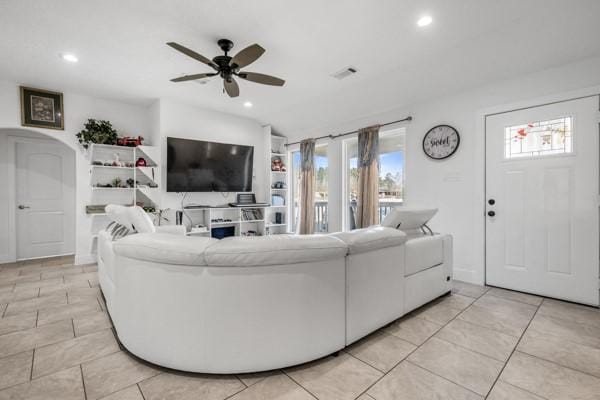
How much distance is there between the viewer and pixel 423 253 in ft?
8.14

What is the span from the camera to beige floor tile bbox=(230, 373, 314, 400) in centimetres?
142

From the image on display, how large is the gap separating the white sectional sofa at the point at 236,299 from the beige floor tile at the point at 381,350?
123mm

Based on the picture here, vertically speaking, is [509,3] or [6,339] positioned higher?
[509,3]

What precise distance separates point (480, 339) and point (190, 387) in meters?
2.03

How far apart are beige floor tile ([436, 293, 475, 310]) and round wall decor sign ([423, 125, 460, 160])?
1.80m

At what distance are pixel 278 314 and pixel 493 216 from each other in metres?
3.09

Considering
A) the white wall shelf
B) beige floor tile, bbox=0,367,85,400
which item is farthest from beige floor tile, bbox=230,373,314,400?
the white wall shelf

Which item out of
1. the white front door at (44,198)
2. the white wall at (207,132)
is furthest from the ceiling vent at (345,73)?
the white front door at (44,198)

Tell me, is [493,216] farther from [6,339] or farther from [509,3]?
[6,339]

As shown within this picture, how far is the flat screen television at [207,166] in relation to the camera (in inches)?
182

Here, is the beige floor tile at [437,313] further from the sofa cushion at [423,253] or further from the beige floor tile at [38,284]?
the beige floor tile at [38,284]

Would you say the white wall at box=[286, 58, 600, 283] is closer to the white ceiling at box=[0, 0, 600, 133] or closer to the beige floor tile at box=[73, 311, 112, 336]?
the white ceiling at box=[0, 0, 600, 133]

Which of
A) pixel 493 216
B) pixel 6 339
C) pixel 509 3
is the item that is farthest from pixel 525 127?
pixel 6 339

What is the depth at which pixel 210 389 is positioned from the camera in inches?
58.3
